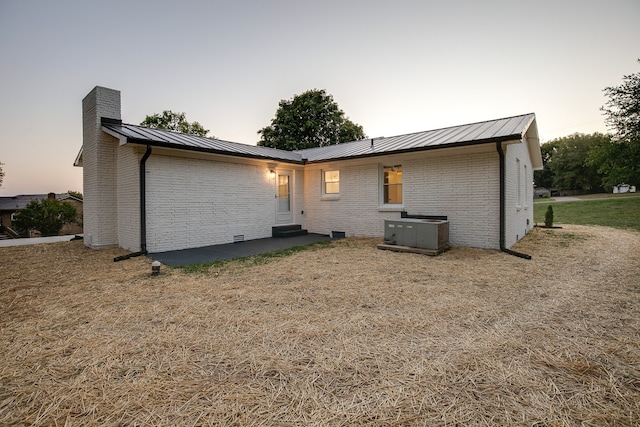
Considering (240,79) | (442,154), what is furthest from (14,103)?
(442,154)

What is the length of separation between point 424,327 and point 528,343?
37.6 inches

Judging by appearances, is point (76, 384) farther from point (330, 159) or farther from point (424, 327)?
point (330, 159)

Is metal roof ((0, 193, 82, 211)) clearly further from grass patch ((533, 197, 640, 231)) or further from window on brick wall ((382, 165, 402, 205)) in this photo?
grass patch ((533, 197, 640, 231))

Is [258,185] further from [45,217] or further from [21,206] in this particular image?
[21,206]

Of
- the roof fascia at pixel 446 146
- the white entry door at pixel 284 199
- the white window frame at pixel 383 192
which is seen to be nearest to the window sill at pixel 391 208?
the white window frame at pixel 383 192

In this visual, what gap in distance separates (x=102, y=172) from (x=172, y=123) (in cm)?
2139

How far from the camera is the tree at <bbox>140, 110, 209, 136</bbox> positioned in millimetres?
26156

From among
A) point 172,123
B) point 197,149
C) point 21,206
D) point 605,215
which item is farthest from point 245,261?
point 21,206

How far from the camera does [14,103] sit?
452 inches

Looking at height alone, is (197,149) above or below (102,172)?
above

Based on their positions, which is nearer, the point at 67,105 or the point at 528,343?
the point at 528,343

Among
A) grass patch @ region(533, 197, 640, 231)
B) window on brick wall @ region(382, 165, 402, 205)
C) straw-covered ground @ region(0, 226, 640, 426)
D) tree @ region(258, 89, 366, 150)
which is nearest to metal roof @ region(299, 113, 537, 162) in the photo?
window on brick wall @ region(382, 165, 402, 205)

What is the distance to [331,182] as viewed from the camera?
36.8 feet

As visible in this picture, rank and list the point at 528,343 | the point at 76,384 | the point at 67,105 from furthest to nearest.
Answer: the point at 67,105
the point at 528,343
the point at 76,384
